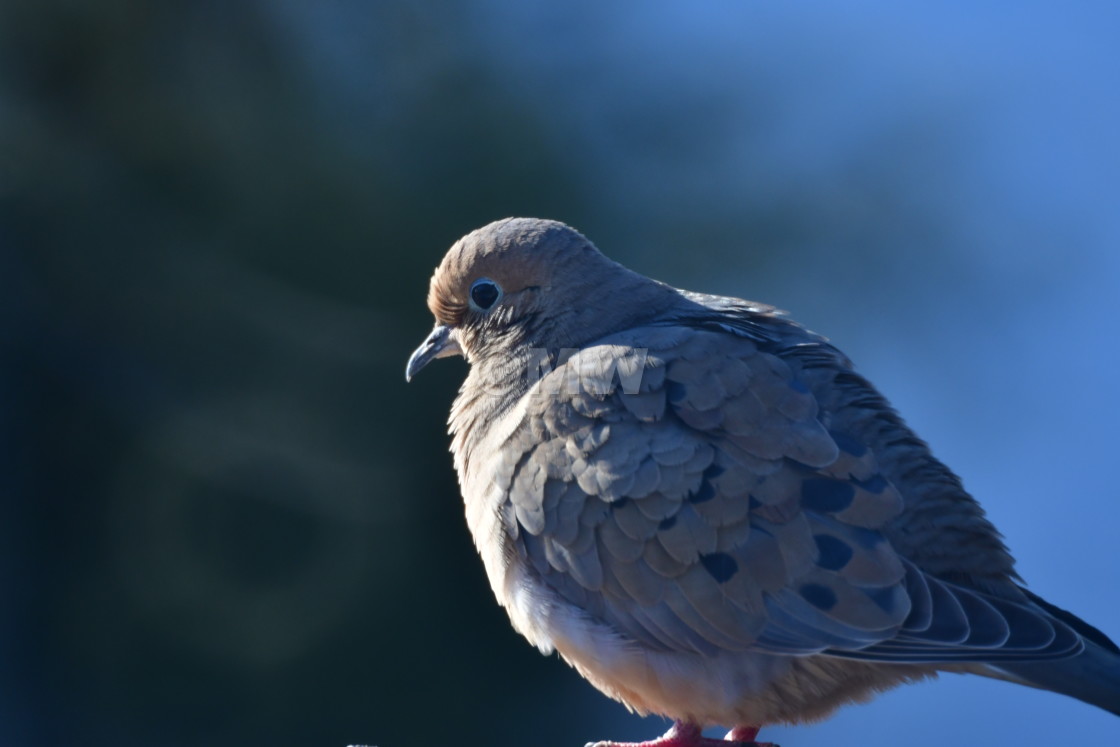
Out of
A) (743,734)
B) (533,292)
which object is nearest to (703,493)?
(743,734)

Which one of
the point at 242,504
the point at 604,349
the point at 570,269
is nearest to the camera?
the point at 604,349

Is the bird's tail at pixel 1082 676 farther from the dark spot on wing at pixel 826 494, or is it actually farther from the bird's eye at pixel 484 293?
the bird's eye at pixel 484 293

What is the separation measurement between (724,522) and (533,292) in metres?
0.78

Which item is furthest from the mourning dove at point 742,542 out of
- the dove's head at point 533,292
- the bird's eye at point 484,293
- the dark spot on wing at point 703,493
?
the bird's eye at point 484,293

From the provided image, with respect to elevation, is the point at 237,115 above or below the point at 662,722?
above

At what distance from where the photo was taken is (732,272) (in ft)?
15.7

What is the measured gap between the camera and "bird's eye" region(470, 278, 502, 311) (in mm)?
2340

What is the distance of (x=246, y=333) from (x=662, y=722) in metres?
2.50

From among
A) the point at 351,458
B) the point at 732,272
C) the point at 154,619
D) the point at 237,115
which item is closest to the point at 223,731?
the point at 154,619

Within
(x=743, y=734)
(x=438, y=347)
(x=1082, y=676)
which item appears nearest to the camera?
(x=1082, y=676)

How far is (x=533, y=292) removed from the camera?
2.29 meters

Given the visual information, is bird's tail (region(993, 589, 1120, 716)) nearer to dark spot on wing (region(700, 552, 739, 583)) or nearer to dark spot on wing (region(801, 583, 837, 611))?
dark spot on wing (region(801, 583, 837, 611))

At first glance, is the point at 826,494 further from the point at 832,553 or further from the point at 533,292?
the point at 533,292

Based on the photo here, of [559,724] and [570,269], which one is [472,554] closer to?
[559,724]
